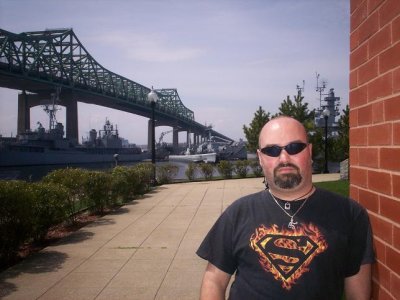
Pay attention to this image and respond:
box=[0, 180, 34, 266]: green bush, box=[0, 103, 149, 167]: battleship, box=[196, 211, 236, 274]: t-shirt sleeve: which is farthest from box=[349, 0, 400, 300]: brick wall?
box=[0, 103, 149, 167]: battleship

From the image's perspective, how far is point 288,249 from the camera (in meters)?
1.90

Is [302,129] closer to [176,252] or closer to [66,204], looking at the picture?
[176,252]

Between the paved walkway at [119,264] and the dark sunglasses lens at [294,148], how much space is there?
267cm

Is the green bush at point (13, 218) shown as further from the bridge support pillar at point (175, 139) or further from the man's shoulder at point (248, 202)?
the bridge support pillar at point (175, 139)

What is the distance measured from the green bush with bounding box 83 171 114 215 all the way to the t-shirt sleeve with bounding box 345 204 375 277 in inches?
317

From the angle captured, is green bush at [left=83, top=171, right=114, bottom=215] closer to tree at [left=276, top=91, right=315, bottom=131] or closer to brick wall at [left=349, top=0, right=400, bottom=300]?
brick wall at [left=349, top=0, right=400, bottom=300]

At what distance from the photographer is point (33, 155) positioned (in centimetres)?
5528

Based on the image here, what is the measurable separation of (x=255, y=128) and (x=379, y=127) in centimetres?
2410

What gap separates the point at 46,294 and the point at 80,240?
250cm

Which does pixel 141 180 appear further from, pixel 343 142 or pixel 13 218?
pixel 343 142

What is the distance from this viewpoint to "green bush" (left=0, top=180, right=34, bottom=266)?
5281 millimetres

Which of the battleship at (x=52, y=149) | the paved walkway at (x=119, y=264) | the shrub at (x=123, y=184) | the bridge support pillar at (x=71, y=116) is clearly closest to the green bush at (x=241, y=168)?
the shrub at (x=123, y=184)

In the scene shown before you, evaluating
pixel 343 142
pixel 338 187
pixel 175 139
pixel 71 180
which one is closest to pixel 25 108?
pixel 175 139

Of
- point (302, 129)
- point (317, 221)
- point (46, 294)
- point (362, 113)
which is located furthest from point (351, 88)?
point (46, 294)
